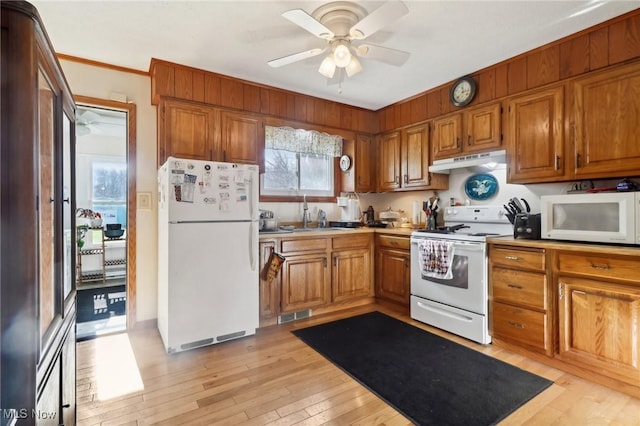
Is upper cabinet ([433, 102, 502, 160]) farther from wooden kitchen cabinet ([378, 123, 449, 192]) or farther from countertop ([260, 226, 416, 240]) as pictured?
countertop ([260, 226, 416, 240])

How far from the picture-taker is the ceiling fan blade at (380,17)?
1635 millimetres

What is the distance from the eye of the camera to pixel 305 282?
10.8ft

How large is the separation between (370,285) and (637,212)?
2.44 metres

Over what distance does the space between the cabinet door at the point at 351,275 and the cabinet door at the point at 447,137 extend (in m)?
1.39

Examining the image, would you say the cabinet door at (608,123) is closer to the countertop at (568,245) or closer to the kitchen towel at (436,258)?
the countertop at (568,245)

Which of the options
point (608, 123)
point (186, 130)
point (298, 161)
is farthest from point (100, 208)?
point (608, 123)

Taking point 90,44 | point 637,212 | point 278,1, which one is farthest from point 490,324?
point 90,44

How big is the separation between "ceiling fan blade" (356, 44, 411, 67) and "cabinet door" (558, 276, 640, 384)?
76.9 inches

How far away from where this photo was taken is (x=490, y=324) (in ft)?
8.70

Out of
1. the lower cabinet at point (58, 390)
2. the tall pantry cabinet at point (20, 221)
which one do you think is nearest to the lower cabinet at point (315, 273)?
the lower cabinet at point (58, 390)

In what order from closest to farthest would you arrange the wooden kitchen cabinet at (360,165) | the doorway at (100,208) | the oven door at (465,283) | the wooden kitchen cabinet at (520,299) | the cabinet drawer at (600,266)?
the cabinet drawer at (600,266), the wooden kitchen cabinet at (520,299), the oven door at (465,283), the wooden kitchen cabinet at (360,165), the doorway at (100,208)

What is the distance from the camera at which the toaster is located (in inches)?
100

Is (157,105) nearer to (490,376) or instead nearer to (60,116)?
(60,116)

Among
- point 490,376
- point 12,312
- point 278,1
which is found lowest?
point 490,376
